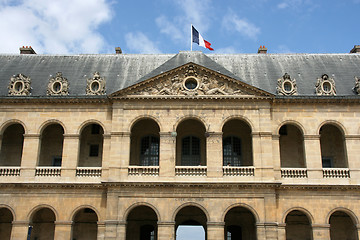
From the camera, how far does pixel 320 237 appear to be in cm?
2234

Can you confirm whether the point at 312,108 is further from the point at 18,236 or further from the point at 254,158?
the point at 18,236

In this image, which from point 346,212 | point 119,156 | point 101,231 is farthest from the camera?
point 119,156

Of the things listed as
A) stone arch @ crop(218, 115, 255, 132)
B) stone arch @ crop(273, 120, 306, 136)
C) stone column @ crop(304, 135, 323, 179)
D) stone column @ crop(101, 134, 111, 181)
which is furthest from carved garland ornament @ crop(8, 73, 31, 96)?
stone column @ crop(304, 135, 323, 179)

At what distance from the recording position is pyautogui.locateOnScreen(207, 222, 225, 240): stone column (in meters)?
22.0

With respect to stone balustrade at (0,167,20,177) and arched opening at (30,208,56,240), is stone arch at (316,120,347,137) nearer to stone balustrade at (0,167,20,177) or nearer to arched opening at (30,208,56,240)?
arched opening at (30,208,56,240)

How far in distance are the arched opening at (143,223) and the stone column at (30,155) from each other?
6846 mm

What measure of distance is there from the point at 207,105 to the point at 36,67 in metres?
13.6

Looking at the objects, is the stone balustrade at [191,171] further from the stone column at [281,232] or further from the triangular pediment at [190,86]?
the stone column at [281,232]

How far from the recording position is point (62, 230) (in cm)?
2294

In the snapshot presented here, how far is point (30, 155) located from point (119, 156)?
571 cm

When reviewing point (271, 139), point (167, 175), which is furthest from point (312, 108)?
point (167, 175)

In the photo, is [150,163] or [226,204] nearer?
[226,204]

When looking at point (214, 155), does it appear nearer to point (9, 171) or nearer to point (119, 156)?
point (119, 156)

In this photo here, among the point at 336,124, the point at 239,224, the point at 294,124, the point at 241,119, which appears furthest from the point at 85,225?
the point at 336,124
